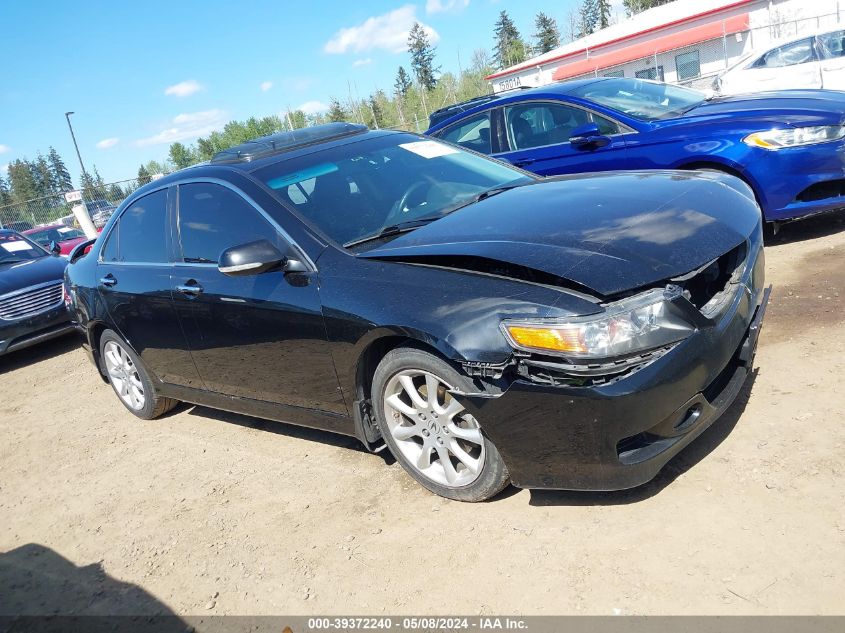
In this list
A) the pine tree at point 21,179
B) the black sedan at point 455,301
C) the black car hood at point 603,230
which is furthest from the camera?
the pine tree at point 21,179

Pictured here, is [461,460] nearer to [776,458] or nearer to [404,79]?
[776,458]

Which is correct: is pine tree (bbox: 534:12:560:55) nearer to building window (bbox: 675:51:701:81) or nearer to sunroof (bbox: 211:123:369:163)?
building window (bbox: 675:51:701:81)

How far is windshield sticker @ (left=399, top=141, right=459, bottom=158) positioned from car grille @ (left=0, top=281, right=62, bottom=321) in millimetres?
6036

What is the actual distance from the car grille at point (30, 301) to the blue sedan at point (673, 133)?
4.94m

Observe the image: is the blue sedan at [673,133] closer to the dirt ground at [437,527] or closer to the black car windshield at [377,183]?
the dirt ground at [437,527]

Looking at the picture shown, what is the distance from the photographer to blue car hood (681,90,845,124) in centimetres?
548

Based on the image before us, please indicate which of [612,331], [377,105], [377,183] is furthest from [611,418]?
[377,105]

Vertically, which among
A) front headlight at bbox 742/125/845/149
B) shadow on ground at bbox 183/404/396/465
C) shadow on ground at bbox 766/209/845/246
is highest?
front headlight at bbox 742/125/845/149

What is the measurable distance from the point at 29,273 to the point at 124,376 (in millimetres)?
4259

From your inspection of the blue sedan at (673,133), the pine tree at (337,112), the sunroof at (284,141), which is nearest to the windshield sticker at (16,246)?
the blue sedan at (673,133)

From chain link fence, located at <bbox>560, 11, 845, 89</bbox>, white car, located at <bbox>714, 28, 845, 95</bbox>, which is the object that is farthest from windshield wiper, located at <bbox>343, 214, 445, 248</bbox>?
chain link fence, located at <bbox>560, 11, 845, 89</bbox>

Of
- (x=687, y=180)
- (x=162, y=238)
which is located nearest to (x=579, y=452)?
(x=687, y=180)

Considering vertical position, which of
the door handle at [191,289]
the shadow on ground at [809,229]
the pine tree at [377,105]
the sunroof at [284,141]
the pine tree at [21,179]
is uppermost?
the pine tree at [21,179]

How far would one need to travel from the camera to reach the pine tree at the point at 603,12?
300ft
